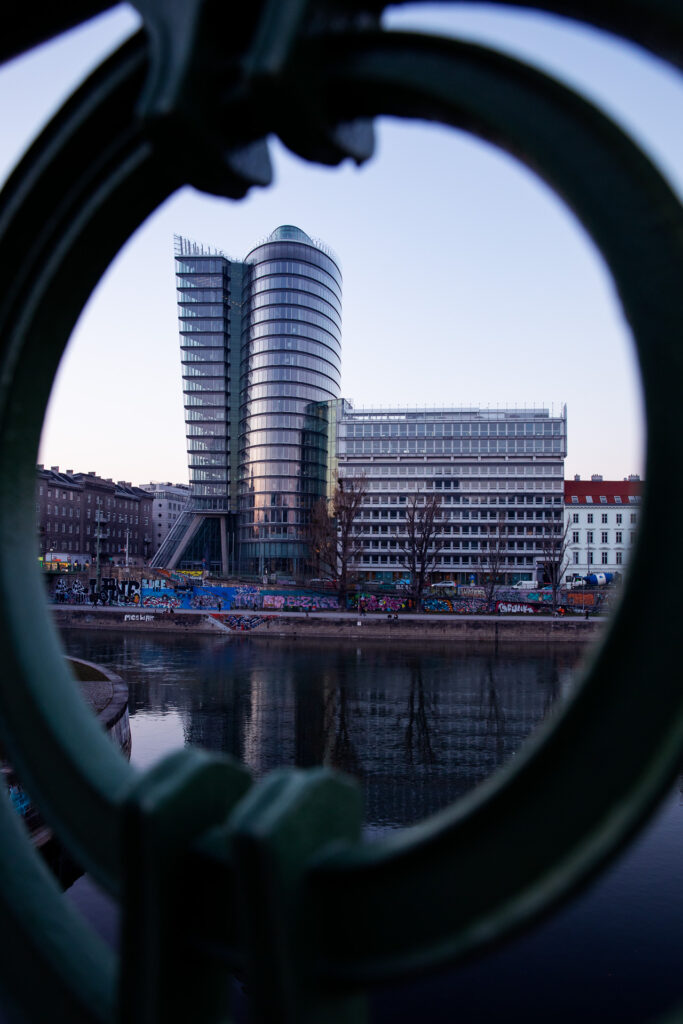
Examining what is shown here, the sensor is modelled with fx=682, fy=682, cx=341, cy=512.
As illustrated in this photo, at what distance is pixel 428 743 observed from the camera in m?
20.1

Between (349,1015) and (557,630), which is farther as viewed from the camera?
(557,630)

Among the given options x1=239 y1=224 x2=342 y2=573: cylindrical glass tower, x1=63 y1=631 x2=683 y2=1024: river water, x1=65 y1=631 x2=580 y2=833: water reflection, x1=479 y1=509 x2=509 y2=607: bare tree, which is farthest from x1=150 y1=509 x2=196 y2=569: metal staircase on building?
x1=65 y1=631 x2=580 y2=833: water reflection

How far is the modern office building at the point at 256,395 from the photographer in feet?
261

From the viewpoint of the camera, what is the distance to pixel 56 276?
166 cm

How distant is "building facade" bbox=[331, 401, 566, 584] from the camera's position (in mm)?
70812

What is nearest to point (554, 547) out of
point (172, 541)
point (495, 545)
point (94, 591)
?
A: point (495, 545)

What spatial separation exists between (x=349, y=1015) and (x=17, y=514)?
4.51ft

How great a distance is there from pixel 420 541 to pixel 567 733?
6513 centimetres

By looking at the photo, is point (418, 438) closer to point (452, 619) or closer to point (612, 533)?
point (612, 533)

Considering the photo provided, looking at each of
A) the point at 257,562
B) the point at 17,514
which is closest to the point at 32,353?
the point at 17,514

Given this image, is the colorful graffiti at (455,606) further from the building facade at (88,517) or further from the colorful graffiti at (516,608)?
the building facade at (88,517)

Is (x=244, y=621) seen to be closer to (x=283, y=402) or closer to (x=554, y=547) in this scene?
(x=554, y=547)

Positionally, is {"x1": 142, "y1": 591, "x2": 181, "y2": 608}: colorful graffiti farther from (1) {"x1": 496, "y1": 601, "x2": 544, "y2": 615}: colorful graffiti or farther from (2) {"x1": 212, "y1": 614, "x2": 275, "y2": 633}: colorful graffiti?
(1) {"x1": 496, "y1": 601, "x2": 544, "y2": 615}: colorful graffiti

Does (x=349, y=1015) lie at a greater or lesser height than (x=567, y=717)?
lesser
